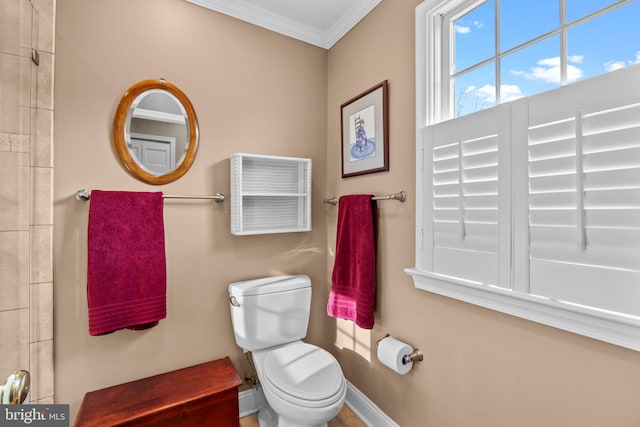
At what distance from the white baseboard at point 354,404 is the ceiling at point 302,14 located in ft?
7.67

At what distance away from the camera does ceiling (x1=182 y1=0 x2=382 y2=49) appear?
1.80 metres

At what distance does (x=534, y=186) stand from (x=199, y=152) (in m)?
1.64

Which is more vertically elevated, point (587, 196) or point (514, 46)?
point (514, 46)

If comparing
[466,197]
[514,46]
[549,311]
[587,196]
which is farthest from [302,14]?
[549,311]

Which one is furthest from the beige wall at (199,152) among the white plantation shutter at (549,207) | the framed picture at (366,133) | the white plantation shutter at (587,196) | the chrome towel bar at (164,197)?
the white plantation shutter at (587,196)

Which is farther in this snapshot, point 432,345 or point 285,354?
point 285,354

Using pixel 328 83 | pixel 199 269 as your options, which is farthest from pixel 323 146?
pixel 199 269

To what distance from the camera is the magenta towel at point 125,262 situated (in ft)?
4.68

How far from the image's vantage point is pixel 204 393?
4.83ft

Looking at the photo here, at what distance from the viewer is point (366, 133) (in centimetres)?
179

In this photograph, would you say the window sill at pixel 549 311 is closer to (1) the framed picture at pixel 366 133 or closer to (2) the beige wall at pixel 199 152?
(1) the framed picture at pixel 366 133

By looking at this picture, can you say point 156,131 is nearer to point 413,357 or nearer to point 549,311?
point 413,357

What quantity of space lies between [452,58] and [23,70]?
5.90 feet

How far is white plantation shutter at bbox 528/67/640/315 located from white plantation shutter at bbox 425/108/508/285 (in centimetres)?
13
